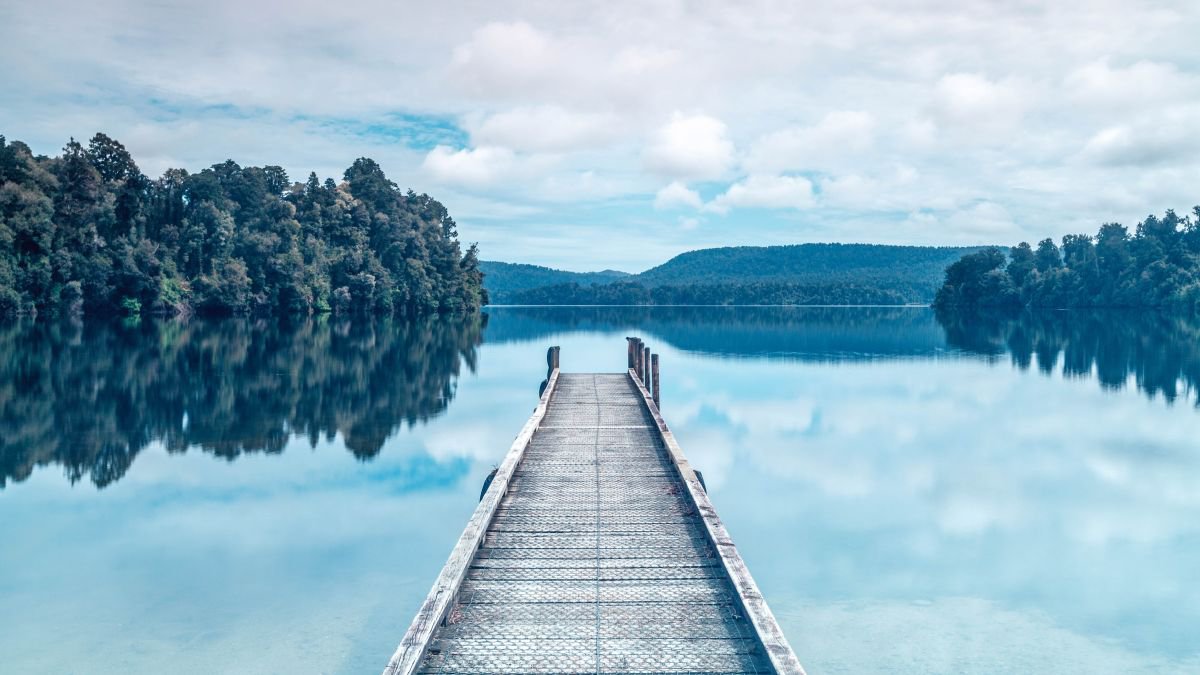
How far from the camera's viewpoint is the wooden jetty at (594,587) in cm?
572

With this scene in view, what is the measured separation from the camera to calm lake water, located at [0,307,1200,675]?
801cm

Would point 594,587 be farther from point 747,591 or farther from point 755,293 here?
point 755,293

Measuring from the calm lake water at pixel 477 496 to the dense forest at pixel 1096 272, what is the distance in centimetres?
7382

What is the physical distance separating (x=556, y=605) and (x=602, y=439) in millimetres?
6749

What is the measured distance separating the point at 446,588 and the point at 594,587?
131 cm

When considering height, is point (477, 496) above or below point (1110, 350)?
below

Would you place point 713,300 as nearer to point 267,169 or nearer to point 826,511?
point 267,169

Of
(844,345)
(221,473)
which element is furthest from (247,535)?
(844,345)

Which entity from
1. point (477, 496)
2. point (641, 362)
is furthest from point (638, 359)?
point (477, 496)

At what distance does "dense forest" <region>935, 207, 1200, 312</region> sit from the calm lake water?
2906 inches

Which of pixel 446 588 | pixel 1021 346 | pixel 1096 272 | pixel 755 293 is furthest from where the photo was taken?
pixel 755 293

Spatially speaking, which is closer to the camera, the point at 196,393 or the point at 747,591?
the point at 747,591

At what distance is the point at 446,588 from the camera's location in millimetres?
6363

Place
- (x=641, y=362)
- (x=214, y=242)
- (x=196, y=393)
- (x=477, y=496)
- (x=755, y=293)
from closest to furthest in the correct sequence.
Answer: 1. (x=477, y=496)
2. (x=641, y=362)
3. (x=196, y=393)
4. (x=214, y=242)
5. (x=755, y=293)
